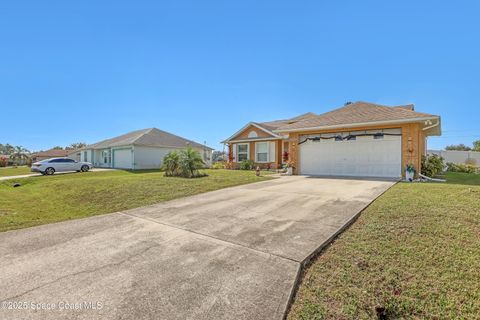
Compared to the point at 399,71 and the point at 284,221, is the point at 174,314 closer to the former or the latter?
the point at 284,221

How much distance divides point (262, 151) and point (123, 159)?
53.2 ft

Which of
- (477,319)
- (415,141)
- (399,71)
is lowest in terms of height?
(477,319)

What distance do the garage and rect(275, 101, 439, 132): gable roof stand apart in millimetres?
771

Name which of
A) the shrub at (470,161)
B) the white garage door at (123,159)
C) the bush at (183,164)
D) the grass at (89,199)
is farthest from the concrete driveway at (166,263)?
the shrub at (470,161)

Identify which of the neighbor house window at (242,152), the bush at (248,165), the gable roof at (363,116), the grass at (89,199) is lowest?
the grass at (89,199)

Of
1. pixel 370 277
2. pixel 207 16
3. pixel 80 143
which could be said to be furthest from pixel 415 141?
pixel 80 143

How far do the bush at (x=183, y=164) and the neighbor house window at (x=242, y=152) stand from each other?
337 inches

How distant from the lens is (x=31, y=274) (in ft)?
10.3

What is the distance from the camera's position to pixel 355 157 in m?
13.1

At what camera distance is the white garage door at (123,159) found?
993 inches

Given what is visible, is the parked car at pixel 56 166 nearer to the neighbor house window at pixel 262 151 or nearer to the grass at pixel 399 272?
the neighbor house window at pixel 262 151

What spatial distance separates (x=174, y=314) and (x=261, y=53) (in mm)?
14539

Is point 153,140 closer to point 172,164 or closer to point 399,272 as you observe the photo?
point 172,164

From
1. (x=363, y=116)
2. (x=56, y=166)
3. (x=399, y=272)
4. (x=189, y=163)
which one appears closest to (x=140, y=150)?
(x=56, y=166)
